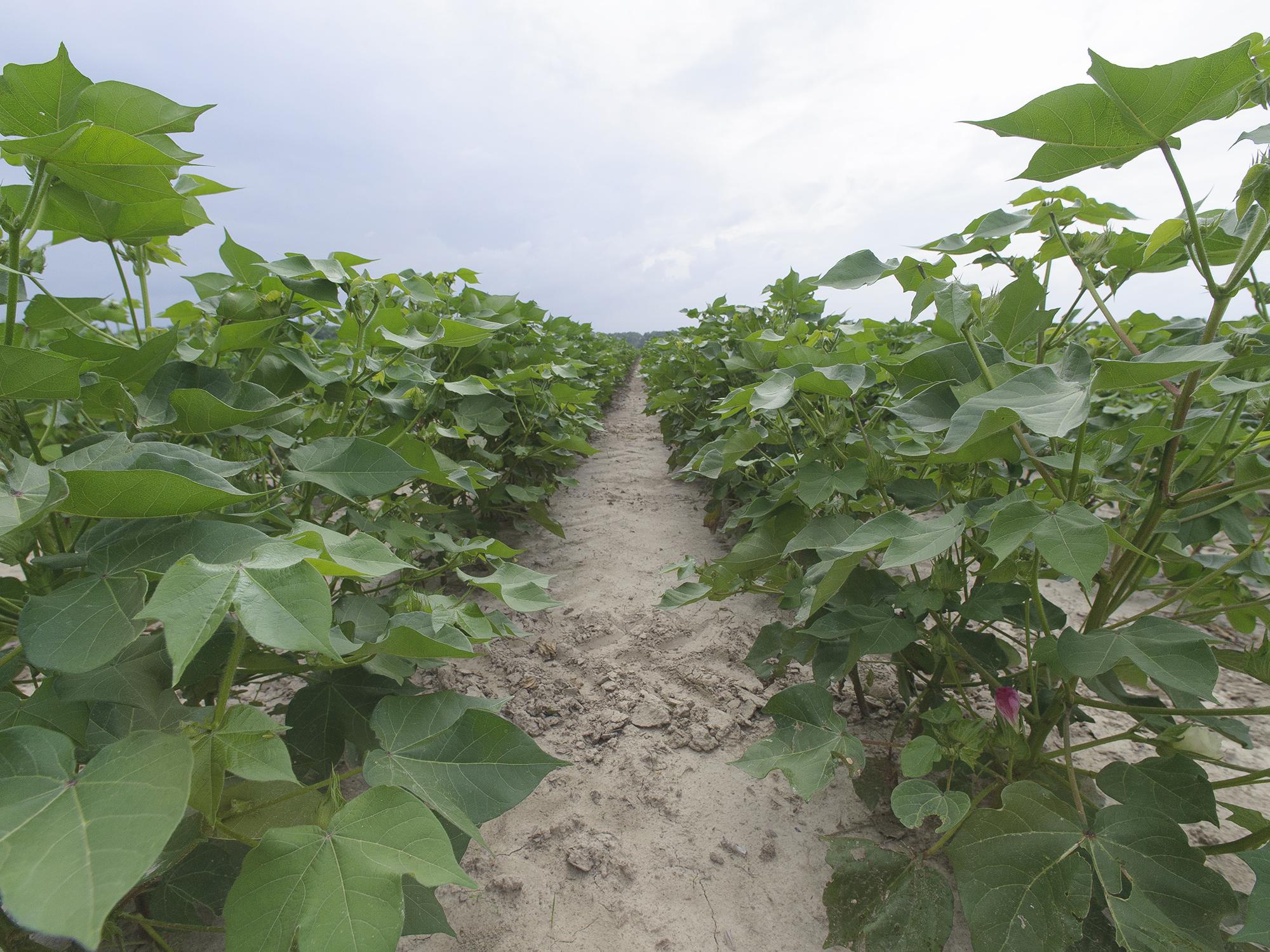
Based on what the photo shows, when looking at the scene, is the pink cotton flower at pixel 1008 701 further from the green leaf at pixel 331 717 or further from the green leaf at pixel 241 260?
the green leaf at pixel 241 260

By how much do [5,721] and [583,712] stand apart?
1376 millimetres

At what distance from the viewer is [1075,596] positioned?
268cm

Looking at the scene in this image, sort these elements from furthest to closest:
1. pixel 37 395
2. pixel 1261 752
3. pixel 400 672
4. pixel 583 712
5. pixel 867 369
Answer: pixel 583 712
pixel 1261 752
pixel 867 369
pixel 400 672
pixel 37 395

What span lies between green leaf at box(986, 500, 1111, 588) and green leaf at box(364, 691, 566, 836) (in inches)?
28.1

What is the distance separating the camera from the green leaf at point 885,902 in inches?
42.7

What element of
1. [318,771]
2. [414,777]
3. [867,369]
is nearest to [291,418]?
[318,771]

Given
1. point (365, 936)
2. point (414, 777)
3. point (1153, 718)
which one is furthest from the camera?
point (1153, 718)

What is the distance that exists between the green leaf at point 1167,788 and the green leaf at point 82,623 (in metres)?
1.39

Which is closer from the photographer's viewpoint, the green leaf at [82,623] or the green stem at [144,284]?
the green leaf at [82,623]

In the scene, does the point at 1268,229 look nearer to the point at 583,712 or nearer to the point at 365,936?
the point at 365,936

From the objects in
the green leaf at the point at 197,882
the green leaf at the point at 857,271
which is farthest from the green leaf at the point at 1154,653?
the green leaf at the point at 197,882

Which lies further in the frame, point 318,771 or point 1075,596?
point 1075,596

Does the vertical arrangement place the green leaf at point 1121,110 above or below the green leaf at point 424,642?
above

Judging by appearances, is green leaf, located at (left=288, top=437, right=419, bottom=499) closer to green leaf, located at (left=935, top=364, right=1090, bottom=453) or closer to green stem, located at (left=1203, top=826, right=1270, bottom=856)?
green leaf, located at (left=935, top=364, right=1090, bottom=453)
